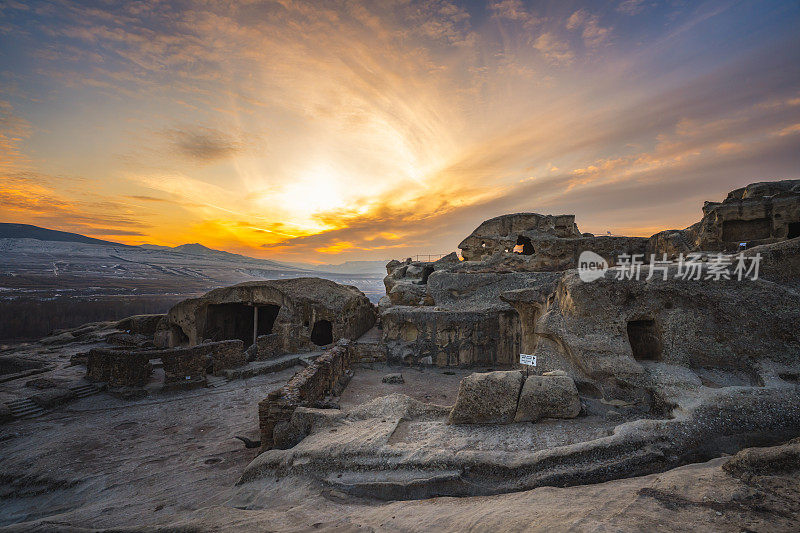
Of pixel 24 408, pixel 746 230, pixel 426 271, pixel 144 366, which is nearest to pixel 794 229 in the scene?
pixel 746 230

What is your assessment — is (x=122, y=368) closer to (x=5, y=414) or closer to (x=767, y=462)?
(x=5, y=414)

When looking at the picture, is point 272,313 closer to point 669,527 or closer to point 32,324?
point 669,527

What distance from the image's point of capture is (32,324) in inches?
1185

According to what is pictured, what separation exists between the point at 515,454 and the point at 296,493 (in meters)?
3.19

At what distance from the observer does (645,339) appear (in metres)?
6.74

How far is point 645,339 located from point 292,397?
7.84 m

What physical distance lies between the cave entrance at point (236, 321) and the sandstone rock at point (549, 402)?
17341 millimetres

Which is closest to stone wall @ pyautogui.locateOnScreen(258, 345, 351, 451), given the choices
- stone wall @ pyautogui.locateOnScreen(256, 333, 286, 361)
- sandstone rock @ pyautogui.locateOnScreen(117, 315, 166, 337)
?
stone wall @ pyautogui.locateOnScreen(256, 333, 286, 361)

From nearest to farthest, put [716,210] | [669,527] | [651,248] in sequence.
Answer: [669,527] < [716,210] < [651,248]

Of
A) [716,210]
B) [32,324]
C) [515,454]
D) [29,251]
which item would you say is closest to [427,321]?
[515,454]

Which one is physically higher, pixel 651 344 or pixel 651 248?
pixel 651 248

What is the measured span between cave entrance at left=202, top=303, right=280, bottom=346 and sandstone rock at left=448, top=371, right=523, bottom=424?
54.5 ft

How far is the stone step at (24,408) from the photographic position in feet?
34.4

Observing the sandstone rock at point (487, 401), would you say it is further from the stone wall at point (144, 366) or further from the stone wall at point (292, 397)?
the stone wall at point (144, 366)
